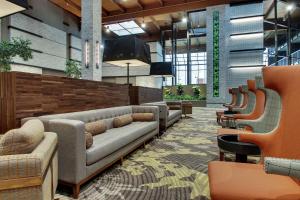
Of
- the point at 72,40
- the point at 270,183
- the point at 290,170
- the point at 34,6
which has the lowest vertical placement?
the point at 270,183

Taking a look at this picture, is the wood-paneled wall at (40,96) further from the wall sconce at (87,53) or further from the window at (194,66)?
the window at (194,66)

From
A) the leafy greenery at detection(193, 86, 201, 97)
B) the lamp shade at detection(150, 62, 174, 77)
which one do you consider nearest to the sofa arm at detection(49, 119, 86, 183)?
the lamp shade at detection(150, 62, 174, 77)

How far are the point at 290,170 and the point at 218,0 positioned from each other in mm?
10907

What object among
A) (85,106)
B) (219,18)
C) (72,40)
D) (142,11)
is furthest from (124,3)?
(85,106)

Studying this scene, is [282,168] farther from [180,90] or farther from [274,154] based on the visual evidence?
[180,90]

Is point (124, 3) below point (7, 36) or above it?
above

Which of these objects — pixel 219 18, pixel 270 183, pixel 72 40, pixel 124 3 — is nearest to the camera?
pixel 270 183

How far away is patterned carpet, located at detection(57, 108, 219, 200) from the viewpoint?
2148 mm

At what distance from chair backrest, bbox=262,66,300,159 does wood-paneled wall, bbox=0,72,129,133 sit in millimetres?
2297

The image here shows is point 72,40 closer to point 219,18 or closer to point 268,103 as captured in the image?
point 219,18

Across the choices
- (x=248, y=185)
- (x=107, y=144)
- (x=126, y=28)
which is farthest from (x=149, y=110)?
(x=126, y=28)

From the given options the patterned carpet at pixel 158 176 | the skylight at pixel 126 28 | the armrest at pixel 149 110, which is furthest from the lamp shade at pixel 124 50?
the skylight at pixel 126 28

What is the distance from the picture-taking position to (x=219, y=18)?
1114cm

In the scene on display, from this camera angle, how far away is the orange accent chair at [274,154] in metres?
1.11
